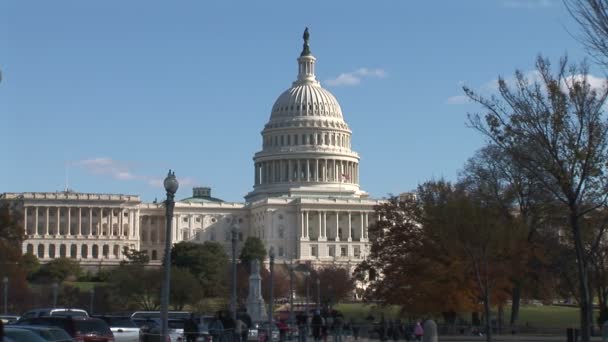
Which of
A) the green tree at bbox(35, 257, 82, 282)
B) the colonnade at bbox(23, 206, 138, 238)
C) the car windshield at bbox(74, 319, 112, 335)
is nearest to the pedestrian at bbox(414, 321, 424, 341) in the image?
the car windshield at bbox(74, 319, 112, 335)

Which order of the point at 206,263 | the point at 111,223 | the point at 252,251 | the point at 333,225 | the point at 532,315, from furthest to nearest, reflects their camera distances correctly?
the point at 333,225
the point at 111,223
the point at 252,251
the point at 206,263
the point at 532,315

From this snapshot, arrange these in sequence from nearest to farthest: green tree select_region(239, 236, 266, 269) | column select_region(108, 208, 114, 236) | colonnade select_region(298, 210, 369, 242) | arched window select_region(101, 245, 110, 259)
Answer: green tree select_region(239, 236, 266, 269)
arched window select_region(101, 245, 110, 259)
colonnade select_region(298, 210, 369, 242)
column select_region(108, 208, 114, 236)

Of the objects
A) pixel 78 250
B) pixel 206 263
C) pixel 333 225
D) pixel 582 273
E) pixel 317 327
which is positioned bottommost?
pixel 317 327

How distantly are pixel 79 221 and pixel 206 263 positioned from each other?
187ft

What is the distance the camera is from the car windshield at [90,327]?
35688 mm

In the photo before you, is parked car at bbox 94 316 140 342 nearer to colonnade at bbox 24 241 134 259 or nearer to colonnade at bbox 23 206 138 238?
colonnade at bbox 24 241 134 259

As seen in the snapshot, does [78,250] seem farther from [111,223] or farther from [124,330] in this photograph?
[124,330]

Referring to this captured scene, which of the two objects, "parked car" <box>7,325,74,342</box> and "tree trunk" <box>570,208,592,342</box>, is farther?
"tree trunk" <box>570,208,592,342</box>

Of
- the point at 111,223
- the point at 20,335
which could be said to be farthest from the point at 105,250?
the point at 20,335

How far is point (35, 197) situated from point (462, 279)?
130m

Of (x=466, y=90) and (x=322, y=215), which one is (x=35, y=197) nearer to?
(x=322, y=215)

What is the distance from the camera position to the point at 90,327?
1414 inches

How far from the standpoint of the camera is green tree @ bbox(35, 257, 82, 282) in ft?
497

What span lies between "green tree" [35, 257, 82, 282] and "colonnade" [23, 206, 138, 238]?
28113 mm
